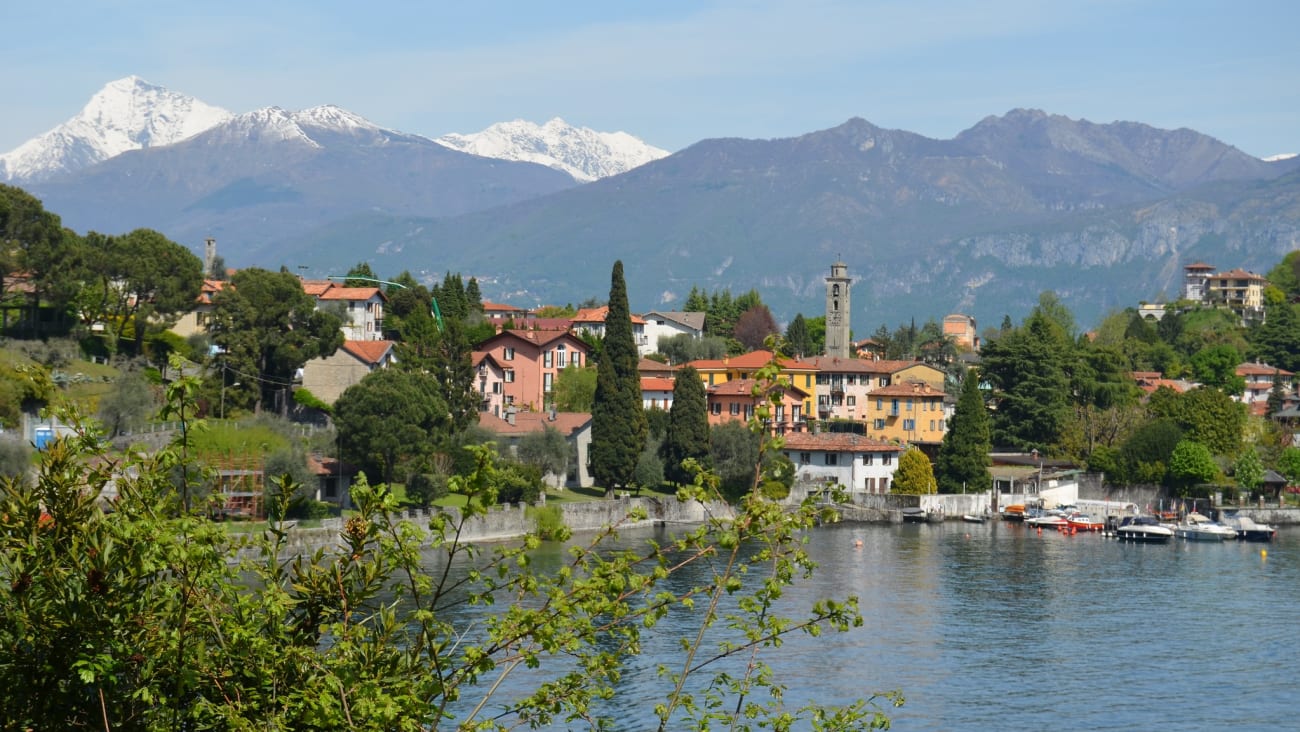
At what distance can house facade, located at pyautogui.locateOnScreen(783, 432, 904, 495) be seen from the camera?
264 feet

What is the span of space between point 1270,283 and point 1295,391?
53642 millimetres

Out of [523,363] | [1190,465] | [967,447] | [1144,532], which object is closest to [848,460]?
[967,447]

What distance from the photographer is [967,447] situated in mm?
78812

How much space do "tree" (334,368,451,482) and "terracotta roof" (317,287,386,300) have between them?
30836 millimetres

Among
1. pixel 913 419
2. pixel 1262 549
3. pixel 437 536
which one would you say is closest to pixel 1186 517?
pixel 1262 549

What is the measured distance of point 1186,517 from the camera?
3091 inches

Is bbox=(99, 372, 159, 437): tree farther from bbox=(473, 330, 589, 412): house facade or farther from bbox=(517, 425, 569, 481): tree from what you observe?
bbox=(473, 330, 589, 412): house facade

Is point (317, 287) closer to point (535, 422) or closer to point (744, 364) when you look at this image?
point (744, 364)

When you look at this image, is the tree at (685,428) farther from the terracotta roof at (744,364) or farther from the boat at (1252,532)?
the boat at (1252,532)

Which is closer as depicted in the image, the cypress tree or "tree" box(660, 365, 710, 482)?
the cypress tree

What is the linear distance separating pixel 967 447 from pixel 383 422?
3343 centimetres

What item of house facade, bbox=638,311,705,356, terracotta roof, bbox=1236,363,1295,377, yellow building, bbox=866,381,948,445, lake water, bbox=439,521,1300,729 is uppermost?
house facade, bbox=638,311,705,356

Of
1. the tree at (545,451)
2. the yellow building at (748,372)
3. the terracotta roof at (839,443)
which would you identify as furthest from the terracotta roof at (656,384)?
the tree at (545,451)

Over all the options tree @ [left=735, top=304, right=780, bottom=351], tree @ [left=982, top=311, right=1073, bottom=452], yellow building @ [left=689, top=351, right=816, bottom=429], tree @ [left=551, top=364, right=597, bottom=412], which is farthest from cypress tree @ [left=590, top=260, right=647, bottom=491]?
tree @ [left=735, top=304, right=780, bottom=351]
